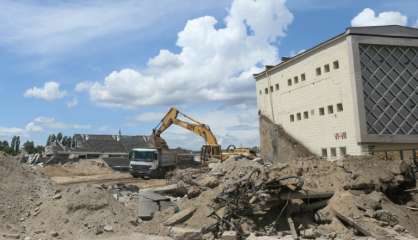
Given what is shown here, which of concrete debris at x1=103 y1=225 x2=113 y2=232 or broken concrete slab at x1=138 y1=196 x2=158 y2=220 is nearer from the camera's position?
concrete debris at x1=103 y1=225 x2=113 y2=232

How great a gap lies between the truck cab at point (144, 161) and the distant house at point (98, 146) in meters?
34.1

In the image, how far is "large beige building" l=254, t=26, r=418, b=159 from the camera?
3012 centimetres

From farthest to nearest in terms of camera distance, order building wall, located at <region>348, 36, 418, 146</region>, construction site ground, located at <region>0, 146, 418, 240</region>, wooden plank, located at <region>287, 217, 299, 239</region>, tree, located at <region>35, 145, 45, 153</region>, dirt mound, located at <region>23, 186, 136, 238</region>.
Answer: tree, located at <region>35, 145, 45, 153</region>, building wall, located at <region>348, 36, 418, 146</region>, dirt mound, located at <region>23, 186, 136, 238</region>, construction site ground, located at <region>0, 146, 418, 240</region>, wooden plank, located at <region>287, 217, 299, 239</region>

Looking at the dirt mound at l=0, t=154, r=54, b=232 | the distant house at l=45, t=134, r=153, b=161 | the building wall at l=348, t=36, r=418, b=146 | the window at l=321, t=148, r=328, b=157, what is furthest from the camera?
the distant house at l=45, t=134, r=153, b=161

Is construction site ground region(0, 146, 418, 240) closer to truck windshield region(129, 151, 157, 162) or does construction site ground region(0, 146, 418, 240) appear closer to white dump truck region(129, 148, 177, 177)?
white dump truck region(129, 148, 177, 177)

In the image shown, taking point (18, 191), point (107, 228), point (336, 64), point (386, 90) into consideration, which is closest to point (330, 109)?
point (336, 64)

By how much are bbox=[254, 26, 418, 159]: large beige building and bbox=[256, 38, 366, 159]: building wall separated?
0.07 metres

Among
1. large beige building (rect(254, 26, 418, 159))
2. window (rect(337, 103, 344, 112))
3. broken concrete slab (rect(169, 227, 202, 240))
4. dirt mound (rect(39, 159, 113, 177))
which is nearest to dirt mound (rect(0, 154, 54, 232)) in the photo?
broken concrete slab (rect(169, 227, 202, 240))

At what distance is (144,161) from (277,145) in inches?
463

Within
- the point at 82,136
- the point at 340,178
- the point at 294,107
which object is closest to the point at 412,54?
the point at 294,107

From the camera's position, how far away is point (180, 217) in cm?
1631

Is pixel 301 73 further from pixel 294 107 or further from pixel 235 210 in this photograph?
pixel 235 210

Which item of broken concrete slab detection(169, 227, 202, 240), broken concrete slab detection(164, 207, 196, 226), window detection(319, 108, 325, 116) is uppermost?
window detection(319, 108, 325, 116)

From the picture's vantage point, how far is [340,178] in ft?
61.5
